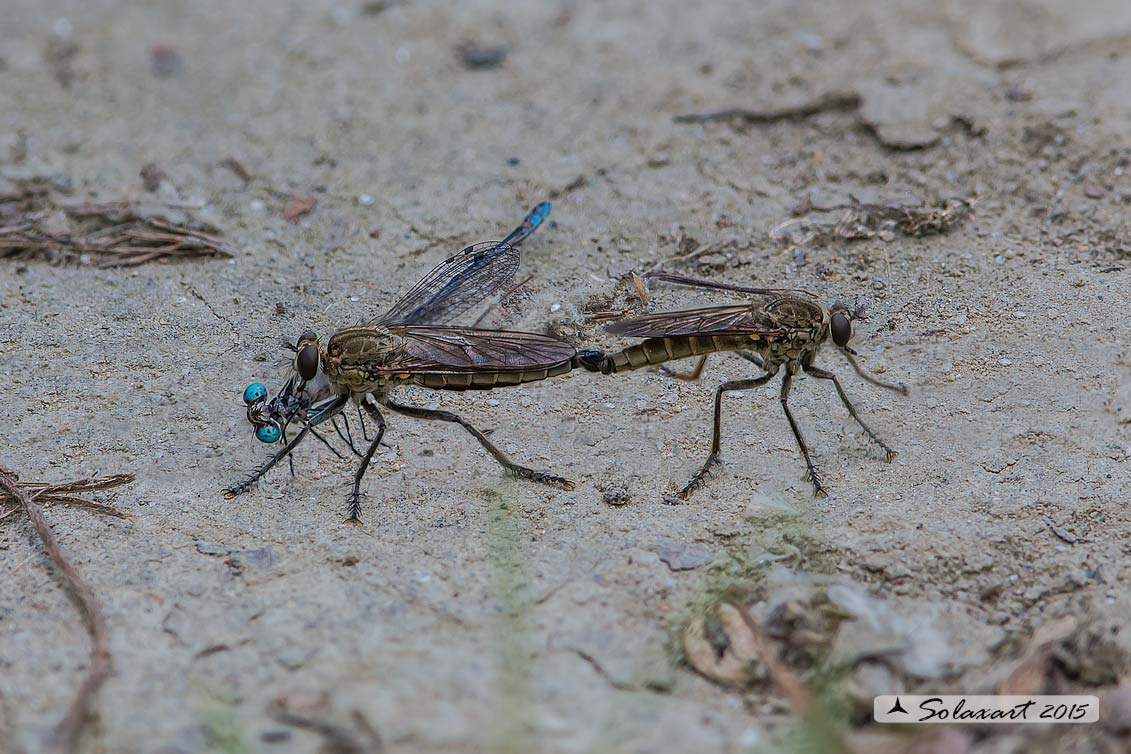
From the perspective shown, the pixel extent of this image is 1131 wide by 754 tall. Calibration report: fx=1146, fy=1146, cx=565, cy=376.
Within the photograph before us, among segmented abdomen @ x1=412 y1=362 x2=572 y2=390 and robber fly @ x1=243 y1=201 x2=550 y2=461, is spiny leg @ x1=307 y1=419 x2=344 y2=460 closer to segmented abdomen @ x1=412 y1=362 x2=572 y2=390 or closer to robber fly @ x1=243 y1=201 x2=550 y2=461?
robber fly @ x1=243 y1=201 x2=550 y2=461

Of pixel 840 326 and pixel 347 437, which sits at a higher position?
pixel 840 326

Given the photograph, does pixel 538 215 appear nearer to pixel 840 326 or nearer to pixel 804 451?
pixel 840 326

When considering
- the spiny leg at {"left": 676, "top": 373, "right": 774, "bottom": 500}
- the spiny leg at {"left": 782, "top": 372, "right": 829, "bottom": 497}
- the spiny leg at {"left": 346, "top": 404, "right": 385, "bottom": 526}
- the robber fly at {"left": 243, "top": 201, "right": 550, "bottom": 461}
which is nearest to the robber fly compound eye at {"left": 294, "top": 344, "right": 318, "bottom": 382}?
the robber fly at {"left": 243, "top": 201, "right": 550, "bottom": 461}

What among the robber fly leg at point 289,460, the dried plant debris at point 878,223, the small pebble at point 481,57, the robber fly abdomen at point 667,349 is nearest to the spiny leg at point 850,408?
the robber fly abdomen at point 667,349

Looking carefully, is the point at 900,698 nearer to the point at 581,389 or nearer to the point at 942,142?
the point at 581,389

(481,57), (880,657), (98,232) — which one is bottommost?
(880,657)

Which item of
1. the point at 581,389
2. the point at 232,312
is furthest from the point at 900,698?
the point at 232,312

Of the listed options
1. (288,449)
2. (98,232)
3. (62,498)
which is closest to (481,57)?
(98,232)

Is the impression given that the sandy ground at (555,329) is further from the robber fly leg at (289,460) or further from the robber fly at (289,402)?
the robber fly at (289,402)
